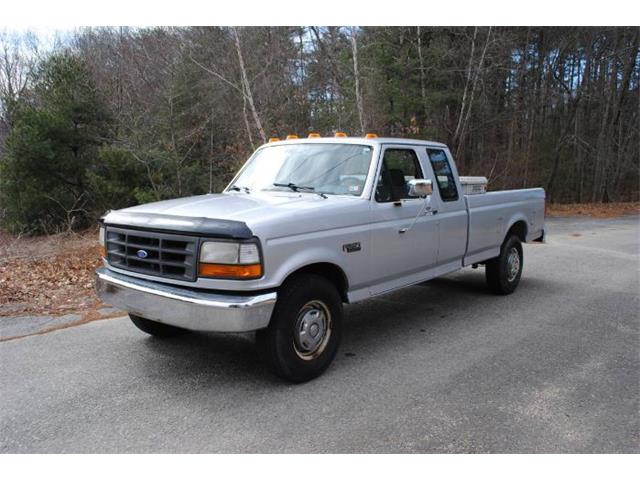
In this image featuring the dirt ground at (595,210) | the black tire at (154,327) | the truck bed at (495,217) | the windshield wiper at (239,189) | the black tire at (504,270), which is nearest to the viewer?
the black tire at (154,327)

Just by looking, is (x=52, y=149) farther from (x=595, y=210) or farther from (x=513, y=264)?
(x=595, y=210)

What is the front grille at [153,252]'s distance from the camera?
3.86 meters

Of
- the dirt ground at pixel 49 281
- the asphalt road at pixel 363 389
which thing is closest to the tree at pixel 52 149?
the dirt ground at pixel 49 281

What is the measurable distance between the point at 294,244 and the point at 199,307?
0.87 meters

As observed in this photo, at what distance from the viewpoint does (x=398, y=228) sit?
504 centimetres

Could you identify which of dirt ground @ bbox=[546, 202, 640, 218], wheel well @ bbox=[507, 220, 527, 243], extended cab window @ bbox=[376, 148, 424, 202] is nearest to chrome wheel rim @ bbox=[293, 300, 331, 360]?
extended cab window @ bbox=[376, 148, 424, 202]

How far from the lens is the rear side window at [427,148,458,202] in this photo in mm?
5918

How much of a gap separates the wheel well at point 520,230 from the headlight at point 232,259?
4.75 metres

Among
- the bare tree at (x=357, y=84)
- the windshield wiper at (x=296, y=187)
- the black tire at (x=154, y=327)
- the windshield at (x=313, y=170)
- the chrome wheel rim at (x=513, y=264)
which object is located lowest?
the black tire at (x=154, y=327)

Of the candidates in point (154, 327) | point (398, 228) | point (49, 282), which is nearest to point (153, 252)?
point (154, 327)

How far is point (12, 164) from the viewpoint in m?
19.1

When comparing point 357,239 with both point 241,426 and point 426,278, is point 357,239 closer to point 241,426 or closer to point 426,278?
point 426,278

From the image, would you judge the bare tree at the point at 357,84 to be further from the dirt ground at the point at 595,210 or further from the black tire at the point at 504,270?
the black tire at the point at 504,270

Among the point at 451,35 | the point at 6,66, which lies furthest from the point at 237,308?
the point at 6,66
